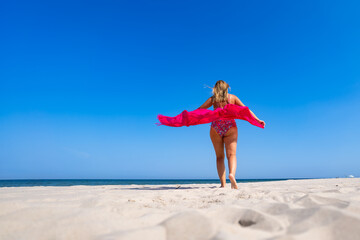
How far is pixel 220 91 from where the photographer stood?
4.35 meters

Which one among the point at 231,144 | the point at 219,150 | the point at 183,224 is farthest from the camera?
the point at 219,150

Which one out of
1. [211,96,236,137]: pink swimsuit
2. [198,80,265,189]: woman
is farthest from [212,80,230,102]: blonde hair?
[211,96,236,137]: pink swimsuit

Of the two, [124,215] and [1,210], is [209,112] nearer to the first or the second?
[124,215]

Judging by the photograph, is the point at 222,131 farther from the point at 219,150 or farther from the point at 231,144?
the point at 219,150

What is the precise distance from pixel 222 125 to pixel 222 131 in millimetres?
119

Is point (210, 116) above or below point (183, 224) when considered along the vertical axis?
above

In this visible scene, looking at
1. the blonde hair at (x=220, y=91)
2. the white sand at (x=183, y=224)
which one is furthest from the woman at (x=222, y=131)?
the white sand at (x=183, y=224)

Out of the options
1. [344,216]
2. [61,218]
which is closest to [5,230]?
[61,218]

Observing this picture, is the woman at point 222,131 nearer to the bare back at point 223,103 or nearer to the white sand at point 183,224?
the bare back at point 223,103

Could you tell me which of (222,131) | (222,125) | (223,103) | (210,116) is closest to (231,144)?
(222,131)

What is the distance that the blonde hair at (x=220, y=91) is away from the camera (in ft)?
14.2

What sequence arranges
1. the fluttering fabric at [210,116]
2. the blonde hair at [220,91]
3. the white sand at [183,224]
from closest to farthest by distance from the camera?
the white sand at [183,224] → the fluttering fabric at [210,116] → the blonde hair at [220,91]

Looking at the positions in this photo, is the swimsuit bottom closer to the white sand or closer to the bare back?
the bare back

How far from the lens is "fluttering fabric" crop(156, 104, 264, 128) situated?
4094mm
